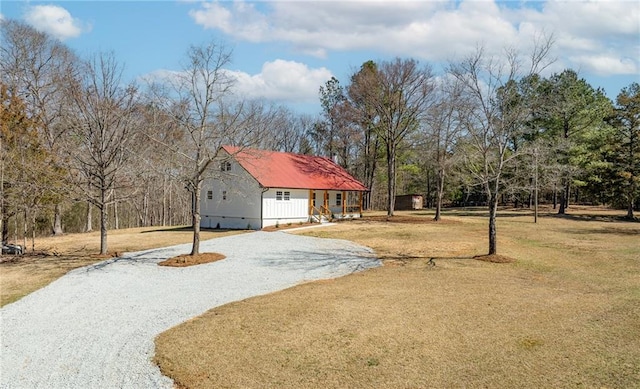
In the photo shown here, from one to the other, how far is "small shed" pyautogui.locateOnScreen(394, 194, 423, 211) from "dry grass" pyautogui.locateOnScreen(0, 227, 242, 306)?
1218 inches

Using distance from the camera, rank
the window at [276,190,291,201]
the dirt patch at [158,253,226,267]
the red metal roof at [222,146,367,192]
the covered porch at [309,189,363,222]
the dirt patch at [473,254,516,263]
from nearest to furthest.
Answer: the dirt patch at [473,254,516,263] → the dirt patch at [158,253,226,267] → the red metal roof at [222,146,367,192] → the window at [276,190,291,201] → the covered porch at [309,189,363,222]

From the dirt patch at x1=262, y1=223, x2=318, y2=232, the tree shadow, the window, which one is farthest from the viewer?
the window

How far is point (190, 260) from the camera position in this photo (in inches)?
695

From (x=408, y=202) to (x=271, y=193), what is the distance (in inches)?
1127

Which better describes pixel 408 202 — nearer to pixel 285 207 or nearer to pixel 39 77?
pixel 285 207

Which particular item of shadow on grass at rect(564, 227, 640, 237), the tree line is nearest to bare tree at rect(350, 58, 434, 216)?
the tree line

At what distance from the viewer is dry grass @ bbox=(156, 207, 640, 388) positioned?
274 inches

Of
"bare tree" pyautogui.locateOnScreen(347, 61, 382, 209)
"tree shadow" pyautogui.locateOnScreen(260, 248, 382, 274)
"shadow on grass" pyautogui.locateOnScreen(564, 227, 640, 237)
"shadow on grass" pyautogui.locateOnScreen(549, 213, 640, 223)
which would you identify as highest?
"bare tree" pyautogui.locateOnScreen(347, 61, 382, 209)

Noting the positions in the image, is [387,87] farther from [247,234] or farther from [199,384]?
[199,384]

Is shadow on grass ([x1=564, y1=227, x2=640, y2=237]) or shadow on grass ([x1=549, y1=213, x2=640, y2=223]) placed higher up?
→ shadow on grass ([x1=549, y1=213, x2=640, y2=223])

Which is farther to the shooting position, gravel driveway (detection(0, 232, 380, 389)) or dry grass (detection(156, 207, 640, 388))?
gravel driveway (detection(0, 232, 380, 389))

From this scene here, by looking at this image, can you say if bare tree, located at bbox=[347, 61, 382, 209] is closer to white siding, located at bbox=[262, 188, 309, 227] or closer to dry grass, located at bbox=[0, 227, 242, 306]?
white siding, located at bbox=[262, 188, 309, 227]

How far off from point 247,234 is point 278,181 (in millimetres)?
5418

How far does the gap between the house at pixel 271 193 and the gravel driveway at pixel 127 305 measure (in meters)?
7.74
